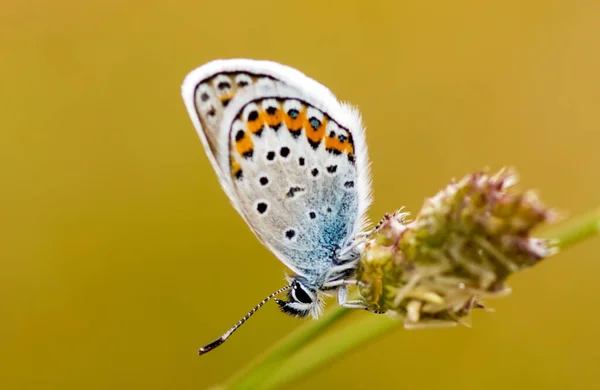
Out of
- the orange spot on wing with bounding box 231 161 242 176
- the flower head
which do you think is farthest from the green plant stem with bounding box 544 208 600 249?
the orange spot on wing with bounding box 231 161 242 176

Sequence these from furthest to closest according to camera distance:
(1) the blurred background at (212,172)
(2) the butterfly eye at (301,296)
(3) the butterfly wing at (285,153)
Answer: (1) the blurred background at (212,172) < (2) the butterfly eye at (301,296) < (3) the butterfly wing at (285,153)

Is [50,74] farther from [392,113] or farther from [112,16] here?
[392,113]

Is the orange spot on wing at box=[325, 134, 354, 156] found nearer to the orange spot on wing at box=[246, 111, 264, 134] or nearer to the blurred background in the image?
the orange spot on wing at box=[246, 111, 264, 134]

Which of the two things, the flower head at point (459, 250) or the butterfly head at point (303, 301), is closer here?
the flower head at point (459, 250)

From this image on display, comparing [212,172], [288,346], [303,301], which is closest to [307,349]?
[288,346]

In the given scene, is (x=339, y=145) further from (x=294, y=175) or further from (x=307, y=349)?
(x=307, y=349)

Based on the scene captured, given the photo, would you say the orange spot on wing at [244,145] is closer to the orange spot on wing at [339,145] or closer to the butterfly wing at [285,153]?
the butterfly wing at [285,153]

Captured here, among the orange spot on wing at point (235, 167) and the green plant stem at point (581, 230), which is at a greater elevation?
the orange spot on wing at point (235, 167)

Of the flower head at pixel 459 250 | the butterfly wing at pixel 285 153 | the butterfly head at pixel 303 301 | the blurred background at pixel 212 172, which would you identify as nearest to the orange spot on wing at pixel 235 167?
the butterfly wing at pixel 285 153
